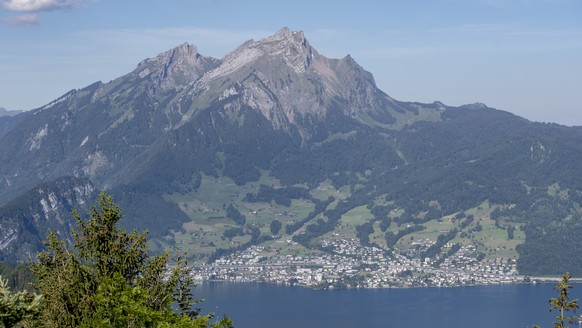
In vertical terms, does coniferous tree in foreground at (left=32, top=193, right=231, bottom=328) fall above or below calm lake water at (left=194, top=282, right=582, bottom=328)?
above

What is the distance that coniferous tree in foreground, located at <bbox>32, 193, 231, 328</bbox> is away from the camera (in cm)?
2358

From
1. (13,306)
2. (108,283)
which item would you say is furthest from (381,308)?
(13,306)

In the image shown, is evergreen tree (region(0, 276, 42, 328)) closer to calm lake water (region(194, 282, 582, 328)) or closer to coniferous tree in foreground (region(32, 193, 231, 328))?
A: coniferous tree in foreground (region(32, 193, 231, 328))

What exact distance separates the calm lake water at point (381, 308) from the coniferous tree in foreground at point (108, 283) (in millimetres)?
124186

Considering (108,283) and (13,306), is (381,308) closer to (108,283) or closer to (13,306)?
(108,283)

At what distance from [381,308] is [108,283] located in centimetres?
15328

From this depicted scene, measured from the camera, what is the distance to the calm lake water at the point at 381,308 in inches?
6147

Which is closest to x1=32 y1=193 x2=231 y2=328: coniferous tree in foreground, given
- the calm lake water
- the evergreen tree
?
the evergreen tree

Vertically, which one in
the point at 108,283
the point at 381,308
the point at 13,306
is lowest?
the point at 381,308

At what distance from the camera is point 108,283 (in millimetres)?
24281

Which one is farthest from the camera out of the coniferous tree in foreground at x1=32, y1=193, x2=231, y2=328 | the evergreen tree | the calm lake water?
the calm lake water

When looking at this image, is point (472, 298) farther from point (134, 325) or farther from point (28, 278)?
point (134, 325)

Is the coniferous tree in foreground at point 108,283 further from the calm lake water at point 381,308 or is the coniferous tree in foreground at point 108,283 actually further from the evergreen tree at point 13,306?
the calm lake water at point 381,308

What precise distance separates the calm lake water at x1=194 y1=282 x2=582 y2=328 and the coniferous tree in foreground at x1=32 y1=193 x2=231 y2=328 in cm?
12419
